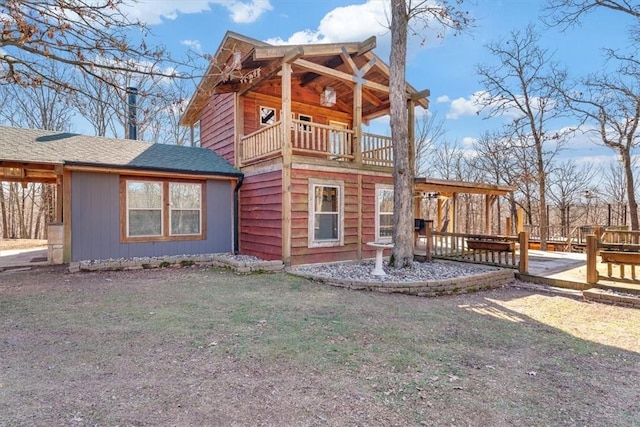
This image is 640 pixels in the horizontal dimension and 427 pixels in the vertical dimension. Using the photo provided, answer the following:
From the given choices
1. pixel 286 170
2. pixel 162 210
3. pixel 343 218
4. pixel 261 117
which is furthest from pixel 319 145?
pixel 162 210

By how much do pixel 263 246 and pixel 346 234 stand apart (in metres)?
2.22

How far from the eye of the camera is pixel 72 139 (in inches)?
379

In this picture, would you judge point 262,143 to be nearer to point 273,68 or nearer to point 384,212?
point 273,68

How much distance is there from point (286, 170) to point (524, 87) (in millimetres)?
13422

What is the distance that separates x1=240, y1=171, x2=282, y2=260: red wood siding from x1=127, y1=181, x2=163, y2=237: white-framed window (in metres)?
2.25

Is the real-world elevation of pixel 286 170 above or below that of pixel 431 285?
above

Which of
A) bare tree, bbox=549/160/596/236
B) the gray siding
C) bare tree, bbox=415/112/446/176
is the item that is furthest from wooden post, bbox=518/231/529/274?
bare tree, bbox=549/160/596/236

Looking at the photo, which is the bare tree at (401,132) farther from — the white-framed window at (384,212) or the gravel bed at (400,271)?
the white-framed window at (384,212)

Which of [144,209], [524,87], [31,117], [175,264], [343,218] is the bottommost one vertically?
[175,264]

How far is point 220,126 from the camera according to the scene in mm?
11664

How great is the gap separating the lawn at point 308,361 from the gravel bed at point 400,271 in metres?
1.20

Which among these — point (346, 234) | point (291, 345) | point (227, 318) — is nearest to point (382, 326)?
point (291, 345)

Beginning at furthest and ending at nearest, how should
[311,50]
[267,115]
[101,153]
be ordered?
[267,115] < [101,153] < [311,50]

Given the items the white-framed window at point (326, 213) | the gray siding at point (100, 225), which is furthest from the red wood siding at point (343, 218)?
the gray siding at point (100, 225)
